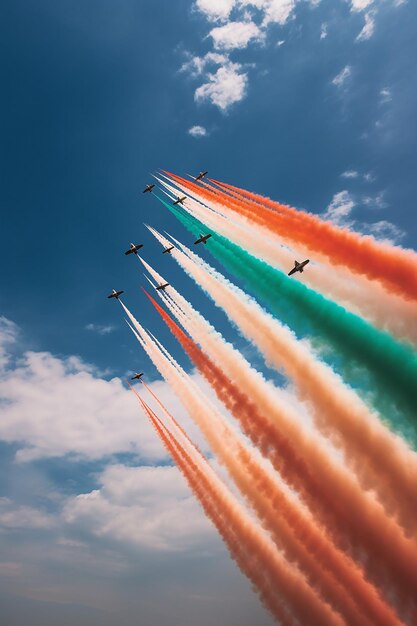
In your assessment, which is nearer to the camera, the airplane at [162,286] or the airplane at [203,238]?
the airplane at [203,238]

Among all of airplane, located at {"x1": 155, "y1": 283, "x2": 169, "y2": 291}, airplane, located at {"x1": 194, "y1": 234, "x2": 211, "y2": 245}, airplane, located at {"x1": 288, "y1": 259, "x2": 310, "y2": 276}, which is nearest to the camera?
airplane, located at {"x1": 288, "y1": 259, "x2": 310, "y2": 276}

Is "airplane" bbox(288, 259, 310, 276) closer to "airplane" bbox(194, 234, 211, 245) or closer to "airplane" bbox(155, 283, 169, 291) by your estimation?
"airplane" bbox(194, 234, 211, 245)

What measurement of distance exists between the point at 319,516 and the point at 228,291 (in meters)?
21.5

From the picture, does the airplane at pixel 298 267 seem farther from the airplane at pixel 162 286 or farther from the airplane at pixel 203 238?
the airplane at pixel 162 286

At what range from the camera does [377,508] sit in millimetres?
31719

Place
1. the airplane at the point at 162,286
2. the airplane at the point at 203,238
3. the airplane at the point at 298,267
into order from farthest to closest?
the airplane at the point at 162,286 < the airplane at the point at 203,238 < the airplane at the point at 298,267

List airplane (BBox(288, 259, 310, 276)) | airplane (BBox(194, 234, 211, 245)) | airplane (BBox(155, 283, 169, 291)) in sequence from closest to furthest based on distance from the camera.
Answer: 1. airplane (BBox(288, 259, 310, 276))
2. airplane (BBox(194, 234, 211, 245))
3. airplane (BBox(155, 283, 169, 291))

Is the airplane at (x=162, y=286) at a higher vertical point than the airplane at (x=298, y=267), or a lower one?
higher

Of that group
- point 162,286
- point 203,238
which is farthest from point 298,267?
point 162,286

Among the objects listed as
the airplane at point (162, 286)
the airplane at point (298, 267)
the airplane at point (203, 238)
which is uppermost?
the airplane at point (162, 286)

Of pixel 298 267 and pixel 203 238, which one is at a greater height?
pixel 203 238

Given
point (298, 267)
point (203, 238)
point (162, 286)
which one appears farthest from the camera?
point (162, 286)

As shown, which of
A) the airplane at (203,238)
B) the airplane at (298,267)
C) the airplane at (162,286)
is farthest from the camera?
the airplane at (162,286)

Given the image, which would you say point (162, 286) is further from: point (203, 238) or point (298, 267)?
point (298, 267)
